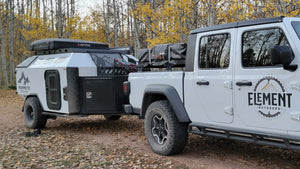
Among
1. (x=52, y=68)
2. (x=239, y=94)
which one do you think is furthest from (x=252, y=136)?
(x=52, y=68)

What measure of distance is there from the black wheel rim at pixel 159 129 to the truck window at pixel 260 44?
1970 millimetres

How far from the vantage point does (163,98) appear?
19.9ft

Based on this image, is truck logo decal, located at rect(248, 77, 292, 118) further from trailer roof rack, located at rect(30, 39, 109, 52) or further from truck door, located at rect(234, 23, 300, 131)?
trailer roof rack, located at rect(30, 39, 109, 52)

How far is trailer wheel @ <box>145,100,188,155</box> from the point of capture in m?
5.48

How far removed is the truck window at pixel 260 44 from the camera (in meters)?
4.25

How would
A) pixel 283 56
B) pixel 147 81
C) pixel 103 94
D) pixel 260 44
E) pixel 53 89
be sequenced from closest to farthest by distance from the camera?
1. pixel 283 56
2. pixel 260 44
3. pixel 147 81
4. pixel 103 94
5. pixel 53 89

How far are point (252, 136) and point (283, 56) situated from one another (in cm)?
127

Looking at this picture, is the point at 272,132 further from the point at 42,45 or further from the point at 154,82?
the point at 42,45

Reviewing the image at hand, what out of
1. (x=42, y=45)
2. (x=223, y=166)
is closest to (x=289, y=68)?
(x=223, y=166)

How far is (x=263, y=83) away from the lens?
A: 4246 millimetres

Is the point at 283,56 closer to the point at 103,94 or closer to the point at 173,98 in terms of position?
the point at 173,98

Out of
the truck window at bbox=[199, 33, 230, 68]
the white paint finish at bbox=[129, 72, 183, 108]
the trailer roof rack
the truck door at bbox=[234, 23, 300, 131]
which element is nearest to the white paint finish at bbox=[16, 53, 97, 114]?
the trailer roof rack

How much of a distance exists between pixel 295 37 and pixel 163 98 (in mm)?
2714

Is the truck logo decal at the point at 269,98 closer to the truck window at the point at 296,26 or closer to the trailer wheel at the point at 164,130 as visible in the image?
the truck window at the point at 296,26
